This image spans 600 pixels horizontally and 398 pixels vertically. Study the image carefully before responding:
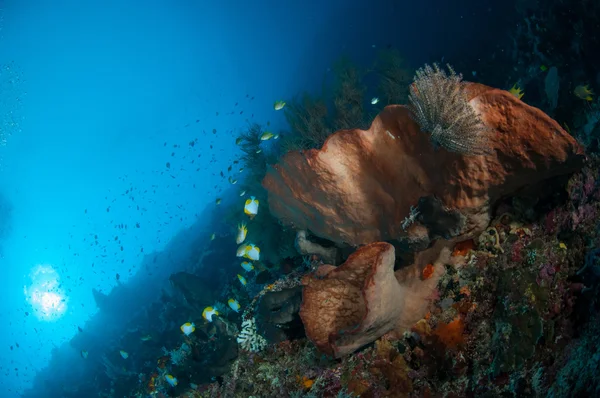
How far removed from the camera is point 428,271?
3.43 meters

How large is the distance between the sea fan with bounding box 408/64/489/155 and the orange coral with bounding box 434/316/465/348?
1666mm

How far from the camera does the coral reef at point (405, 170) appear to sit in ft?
7.95

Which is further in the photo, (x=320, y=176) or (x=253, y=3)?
(x=253, y=3)

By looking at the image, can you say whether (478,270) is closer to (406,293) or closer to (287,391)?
(406,293)

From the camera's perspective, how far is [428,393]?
2977mm

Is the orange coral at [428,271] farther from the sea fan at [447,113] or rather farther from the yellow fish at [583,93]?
the yellow fish at [583,93]

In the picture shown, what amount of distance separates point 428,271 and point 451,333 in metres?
0.64

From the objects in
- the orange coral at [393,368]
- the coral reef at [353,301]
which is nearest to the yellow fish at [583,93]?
the coral reef at [353,301]

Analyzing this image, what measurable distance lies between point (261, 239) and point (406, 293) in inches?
235

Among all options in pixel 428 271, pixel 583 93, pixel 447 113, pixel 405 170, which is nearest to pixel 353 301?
pixel 428 271

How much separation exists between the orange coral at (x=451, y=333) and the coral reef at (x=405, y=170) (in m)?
0.91

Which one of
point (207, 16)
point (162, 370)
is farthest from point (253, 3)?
point (162, 370)

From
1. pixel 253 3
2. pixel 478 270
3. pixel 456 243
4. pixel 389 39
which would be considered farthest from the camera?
pixel 253 3

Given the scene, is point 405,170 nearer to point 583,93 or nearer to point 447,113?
point 447,113
